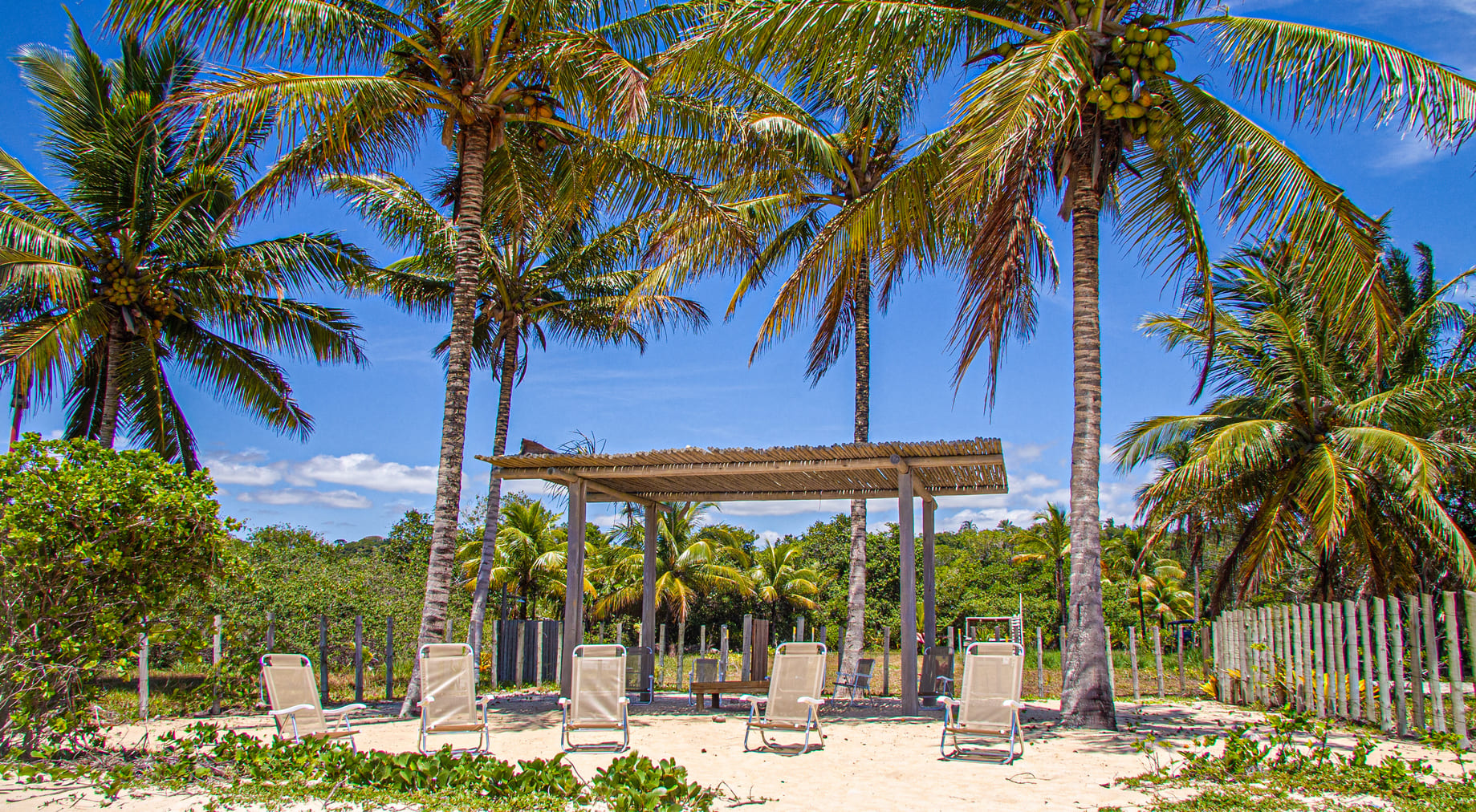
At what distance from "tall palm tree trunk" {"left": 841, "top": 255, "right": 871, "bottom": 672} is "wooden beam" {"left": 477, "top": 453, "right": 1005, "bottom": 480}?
278 centimetres

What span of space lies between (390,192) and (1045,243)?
10.9 metres

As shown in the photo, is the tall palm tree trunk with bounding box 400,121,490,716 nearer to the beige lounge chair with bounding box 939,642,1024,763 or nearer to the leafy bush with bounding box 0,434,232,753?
the leafy bush with bounding box 0,434,232,753

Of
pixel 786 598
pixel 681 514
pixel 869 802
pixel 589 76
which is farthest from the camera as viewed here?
pixel 786 598

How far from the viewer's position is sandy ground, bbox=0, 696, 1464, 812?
18.5 ft

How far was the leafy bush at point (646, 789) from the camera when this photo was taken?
16.5 ft

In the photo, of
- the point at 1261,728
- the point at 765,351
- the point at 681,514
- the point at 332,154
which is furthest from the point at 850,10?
the point at 681,514

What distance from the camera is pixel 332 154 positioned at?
11.5m

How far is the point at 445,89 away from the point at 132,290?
20.9 ft

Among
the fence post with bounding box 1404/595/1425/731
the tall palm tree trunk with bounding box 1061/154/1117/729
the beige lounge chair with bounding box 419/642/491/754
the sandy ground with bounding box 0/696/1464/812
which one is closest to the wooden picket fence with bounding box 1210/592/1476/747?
the fence post with bounding box 1404/595/1425/731

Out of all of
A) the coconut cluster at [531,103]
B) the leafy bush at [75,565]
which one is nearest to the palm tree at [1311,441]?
the coconut cluster at [531,103]

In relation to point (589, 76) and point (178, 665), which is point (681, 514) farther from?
point (589, 76)

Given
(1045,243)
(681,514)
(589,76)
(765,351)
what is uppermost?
(589,76)

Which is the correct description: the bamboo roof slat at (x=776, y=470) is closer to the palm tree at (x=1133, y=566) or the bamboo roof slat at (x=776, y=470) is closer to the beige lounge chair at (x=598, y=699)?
the beige lounge chair at (x=598, y=699)

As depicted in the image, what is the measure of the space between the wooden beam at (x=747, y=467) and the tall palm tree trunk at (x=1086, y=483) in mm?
1204
